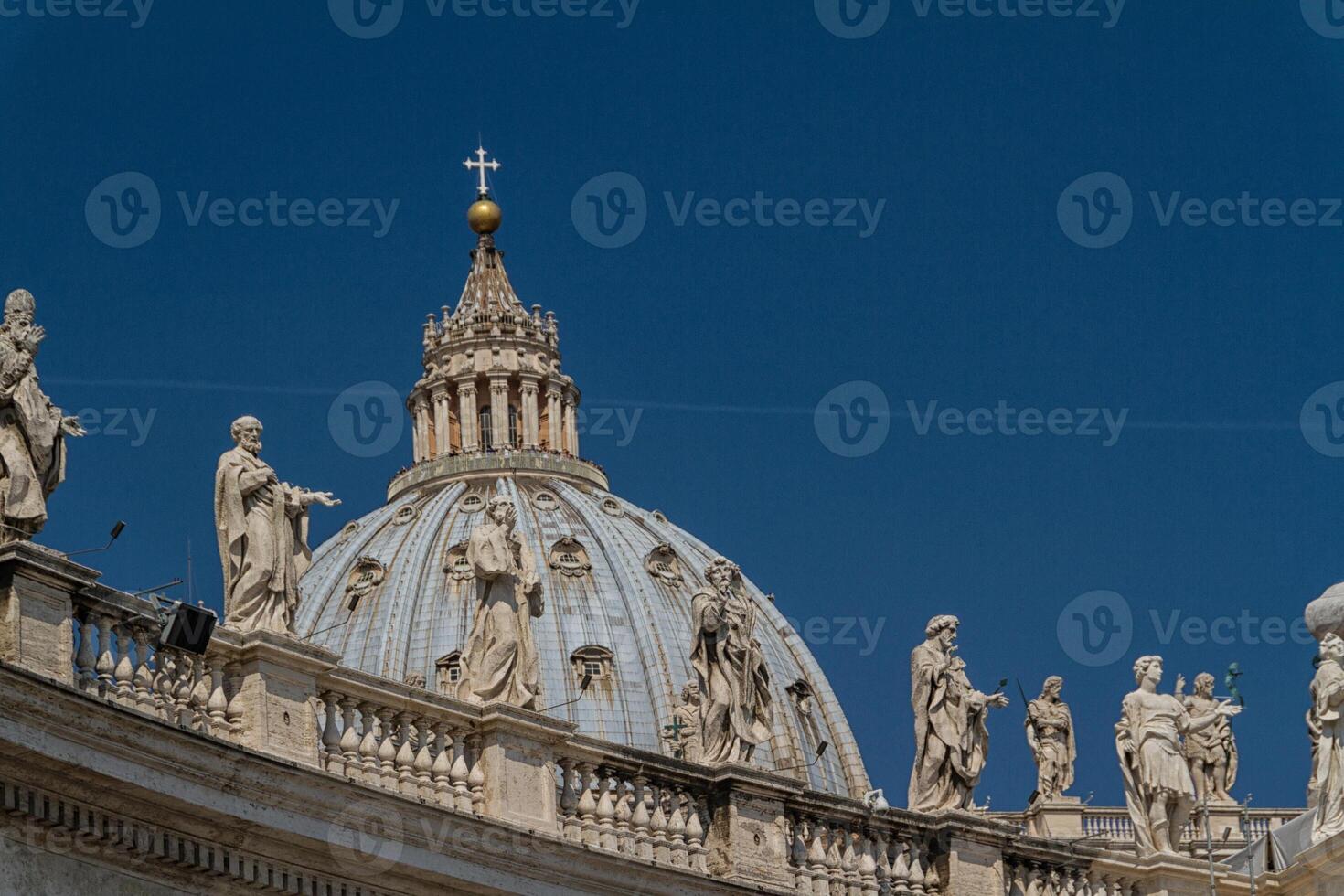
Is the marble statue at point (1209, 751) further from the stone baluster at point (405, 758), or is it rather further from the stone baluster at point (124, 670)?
the stone baluster at point (124, 670)

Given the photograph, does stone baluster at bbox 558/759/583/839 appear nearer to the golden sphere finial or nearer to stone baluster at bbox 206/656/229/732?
stone baluster at bbox 206/656/229/732

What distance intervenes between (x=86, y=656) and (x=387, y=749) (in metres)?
3.56

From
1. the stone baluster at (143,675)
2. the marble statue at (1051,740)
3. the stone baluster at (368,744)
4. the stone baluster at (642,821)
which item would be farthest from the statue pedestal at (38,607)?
the marble statue at (1051,740)

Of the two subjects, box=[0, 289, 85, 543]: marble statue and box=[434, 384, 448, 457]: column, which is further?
box=[434, 384, 448, 457]: column

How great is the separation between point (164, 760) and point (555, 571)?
14047 centimetres

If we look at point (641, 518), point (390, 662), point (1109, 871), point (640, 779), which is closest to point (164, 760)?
point (640, 779)

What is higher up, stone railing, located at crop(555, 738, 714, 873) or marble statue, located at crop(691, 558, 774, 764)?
marble statue, located at crop(691, 558, 774, 764)

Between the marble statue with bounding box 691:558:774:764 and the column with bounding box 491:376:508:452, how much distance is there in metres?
139

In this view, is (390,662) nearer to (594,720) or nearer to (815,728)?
(594,720)

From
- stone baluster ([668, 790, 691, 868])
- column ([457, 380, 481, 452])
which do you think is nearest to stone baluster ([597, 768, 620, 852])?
stone baluster ([668, 790, 691, 868])

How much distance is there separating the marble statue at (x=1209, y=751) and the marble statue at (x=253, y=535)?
1250 cm

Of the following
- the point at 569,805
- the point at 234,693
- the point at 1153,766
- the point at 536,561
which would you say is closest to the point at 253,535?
the point at 234,693

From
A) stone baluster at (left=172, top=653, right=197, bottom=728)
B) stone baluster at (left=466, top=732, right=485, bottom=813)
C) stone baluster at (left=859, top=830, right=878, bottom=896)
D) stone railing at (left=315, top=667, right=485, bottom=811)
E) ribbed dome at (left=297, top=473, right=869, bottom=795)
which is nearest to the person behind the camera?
stone baluster at (left=172, top=653, right=197, bottom=728)

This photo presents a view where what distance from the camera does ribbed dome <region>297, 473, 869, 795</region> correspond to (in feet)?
525
